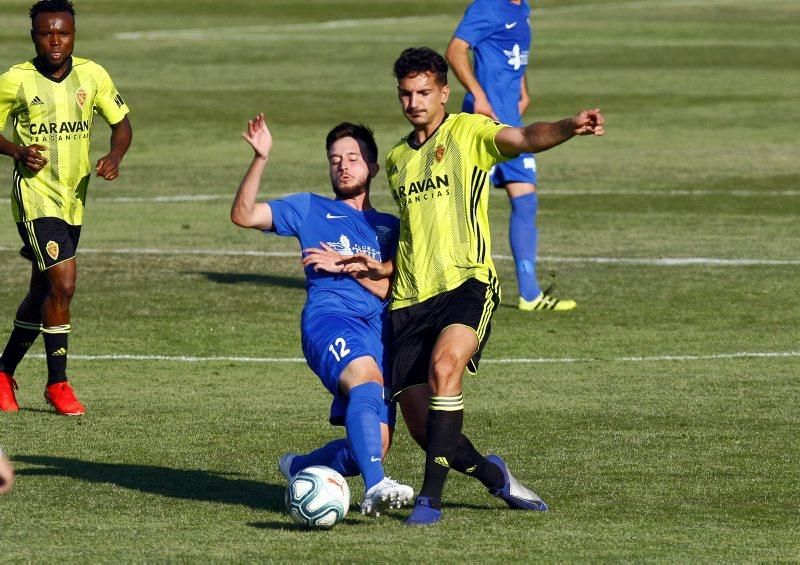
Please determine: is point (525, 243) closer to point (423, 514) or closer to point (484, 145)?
point (484, 145)

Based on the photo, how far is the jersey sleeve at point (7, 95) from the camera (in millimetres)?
10391

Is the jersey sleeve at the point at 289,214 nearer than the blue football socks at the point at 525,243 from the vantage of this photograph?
Yes

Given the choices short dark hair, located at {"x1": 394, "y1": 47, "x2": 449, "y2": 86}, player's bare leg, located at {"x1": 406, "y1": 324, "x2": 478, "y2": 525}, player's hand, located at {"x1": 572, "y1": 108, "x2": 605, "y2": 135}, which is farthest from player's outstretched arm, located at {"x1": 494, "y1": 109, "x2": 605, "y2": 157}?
player's bare leg, located at {"x1": 406, "y1": 324, "x2": 478, "y2": 525}

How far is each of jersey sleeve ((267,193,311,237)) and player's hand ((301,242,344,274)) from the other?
17 centimetres

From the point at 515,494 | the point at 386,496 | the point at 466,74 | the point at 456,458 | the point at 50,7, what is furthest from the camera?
the point at 466,74

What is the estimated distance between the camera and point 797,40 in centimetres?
4269

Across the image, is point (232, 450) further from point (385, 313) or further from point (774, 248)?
point (774, 248)

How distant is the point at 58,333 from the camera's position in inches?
409

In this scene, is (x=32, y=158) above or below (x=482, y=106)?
below

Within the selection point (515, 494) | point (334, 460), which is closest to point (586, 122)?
point (515, 494)

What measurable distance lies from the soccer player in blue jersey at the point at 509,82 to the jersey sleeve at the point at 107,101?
3826mm

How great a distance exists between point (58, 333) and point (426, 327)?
3.42m

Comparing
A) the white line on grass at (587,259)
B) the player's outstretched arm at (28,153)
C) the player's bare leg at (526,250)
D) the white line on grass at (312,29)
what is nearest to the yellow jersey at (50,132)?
the player's outstretched arm at (28,153)

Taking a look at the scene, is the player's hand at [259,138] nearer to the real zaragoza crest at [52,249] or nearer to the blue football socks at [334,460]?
the blue football socks at [334,460]
